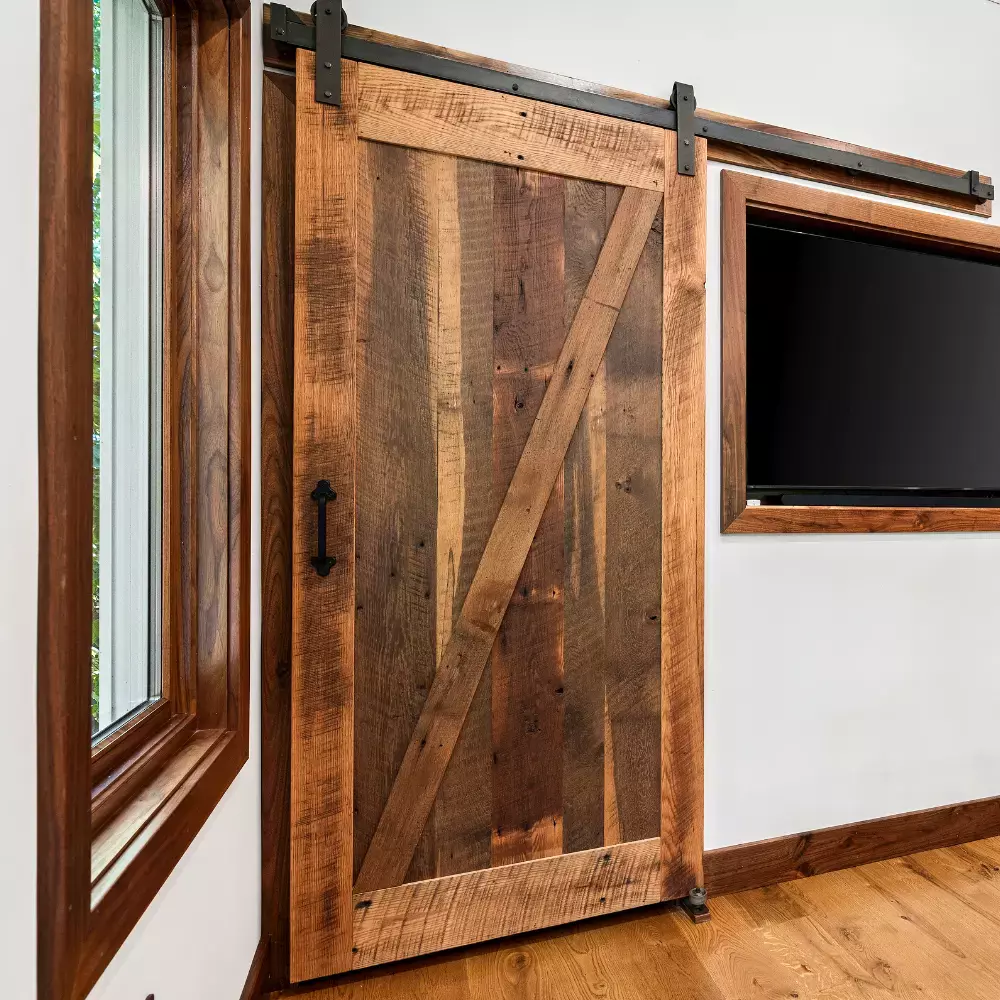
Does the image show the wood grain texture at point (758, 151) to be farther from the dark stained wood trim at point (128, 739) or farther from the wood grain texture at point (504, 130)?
the dark stained wood trim at point (128, 739)

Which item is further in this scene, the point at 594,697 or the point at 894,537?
the point at 894,537

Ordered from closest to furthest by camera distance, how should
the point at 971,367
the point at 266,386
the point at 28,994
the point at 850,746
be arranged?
the point at 28,994 → the point at 266,386 → the point at 850,746 → the point at 971,367

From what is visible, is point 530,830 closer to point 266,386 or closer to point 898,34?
point 266,386

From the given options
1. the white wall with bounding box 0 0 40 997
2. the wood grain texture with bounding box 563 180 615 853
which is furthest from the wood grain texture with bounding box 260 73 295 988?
the white wall with bounding box 0 0 40 997

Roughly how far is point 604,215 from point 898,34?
1.25m

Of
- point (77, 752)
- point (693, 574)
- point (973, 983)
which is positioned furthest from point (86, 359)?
point (973, 983)

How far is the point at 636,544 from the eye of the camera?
1.63 m

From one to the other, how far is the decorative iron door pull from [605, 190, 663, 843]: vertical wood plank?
69 centimetres

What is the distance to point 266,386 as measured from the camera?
1.40 m

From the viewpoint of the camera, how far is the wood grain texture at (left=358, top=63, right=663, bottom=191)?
1.42m

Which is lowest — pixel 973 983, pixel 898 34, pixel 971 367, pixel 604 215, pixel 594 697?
pixel 973 983

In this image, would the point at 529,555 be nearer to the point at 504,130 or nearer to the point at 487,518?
the point at 487,518

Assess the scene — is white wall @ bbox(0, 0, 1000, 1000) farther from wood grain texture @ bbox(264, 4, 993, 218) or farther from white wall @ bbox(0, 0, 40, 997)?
white wall @ bbox(0, 0, 40, 997)

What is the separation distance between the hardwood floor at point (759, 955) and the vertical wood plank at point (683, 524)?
153 mm
